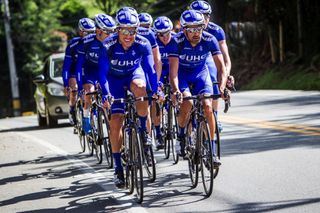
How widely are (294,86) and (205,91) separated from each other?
1898 cm

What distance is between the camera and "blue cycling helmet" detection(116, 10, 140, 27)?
8.33 meters

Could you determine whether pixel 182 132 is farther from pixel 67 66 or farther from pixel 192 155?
pixel 67 66

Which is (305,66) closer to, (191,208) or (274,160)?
(274,160)

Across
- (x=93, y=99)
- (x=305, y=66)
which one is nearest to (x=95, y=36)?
(x=93, y=99)

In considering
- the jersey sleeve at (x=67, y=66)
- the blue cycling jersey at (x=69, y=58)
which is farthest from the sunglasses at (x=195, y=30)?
the jersey sleeve at (x=67, y=66)

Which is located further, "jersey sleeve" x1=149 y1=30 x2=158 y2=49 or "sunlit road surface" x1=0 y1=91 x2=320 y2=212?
"jersey sleeve" x1=149 y1=30 x2=158 y2=49

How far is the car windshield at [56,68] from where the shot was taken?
20062 millimetres

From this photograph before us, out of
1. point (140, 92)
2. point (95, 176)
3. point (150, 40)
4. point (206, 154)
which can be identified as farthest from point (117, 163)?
point (150, 40)

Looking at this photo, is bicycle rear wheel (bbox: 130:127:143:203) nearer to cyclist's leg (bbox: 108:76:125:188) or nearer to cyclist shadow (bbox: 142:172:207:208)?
cyclist shadow (bbox: 142:172:207:208)

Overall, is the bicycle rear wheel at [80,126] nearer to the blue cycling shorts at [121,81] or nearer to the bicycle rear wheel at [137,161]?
the blue cycling shorts at [121,81]

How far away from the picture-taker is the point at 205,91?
29.7ft

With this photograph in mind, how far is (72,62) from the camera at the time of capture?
13312 millimetres

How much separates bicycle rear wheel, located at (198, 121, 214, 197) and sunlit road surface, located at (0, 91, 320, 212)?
126mm

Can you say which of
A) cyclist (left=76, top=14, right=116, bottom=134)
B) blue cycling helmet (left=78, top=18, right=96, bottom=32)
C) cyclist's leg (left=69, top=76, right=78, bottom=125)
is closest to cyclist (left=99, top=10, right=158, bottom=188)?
cyclist (left=76, top=14, right=116, bottom=134)
